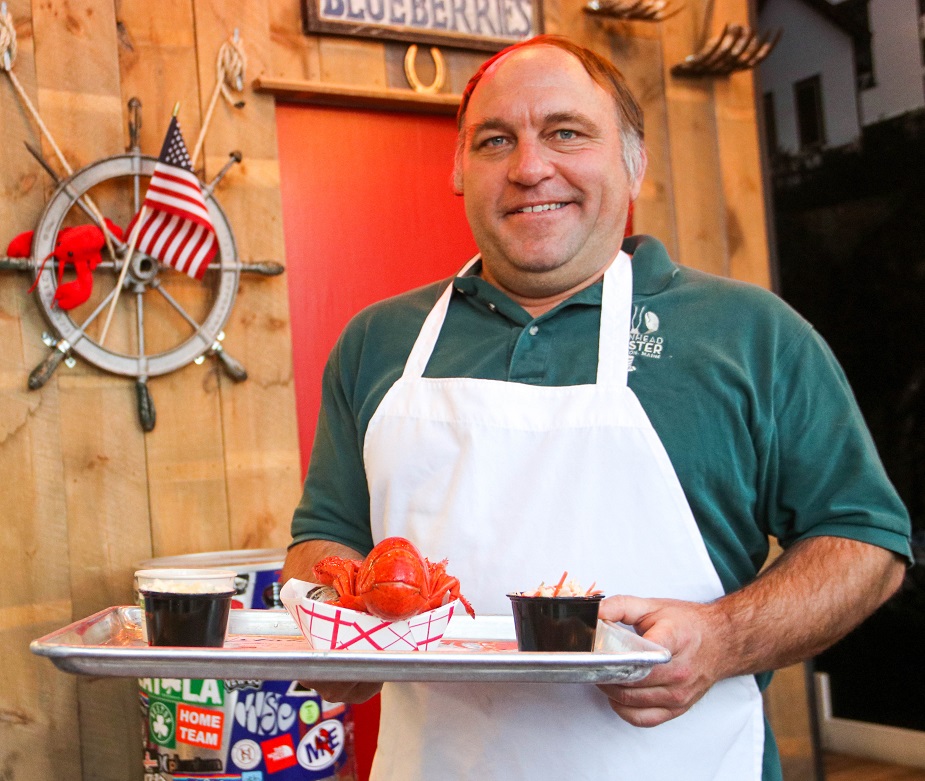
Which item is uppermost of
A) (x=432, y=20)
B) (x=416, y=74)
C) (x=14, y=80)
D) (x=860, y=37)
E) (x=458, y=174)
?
(x=860, y=37)

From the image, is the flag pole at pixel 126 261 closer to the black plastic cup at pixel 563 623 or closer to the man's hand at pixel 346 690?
the man's hand at pixel 346 690

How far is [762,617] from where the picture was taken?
56.0 inches

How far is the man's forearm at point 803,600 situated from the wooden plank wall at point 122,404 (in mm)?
1778

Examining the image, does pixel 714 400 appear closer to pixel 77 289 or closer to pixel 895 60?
pixel 77 289

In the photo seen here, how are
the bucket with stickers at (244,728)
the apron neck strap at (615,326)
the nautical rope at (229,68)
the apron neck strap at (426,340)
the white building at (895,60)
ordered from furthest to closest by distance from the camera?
the white building at (895,60)
the nautical rope at (229,68)
the bucket with stickers at (244,728)
the apron neck strap at (426,340)
the apron neck strap at (615,326)

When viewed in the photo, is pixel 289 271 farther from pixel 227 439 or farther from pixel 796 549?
pixel 796 549

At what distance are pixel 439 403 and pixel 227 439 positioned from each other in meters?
1.40

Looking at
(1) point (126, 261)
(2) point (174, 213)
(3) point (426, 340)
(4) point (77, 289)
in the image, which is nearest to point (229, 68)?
(2) point (174, 213)

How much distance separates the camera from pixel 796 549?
1.50 metres

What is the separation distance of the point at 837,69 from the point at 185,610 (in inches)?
143

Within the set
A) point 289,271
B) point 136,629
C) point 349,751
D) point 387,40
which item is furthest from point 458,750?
point 387,40

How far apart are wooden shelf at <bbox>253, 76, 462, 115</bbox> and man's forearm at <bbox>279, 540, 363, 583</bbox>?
1644mm

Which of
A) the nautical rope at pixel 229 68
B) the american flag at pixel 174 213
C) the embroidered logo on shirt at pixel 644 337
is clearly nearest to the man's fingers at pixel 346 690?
the embroidered logo on shirt at pixel 644 337

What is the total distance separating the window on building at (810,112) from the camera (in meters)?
4.19
